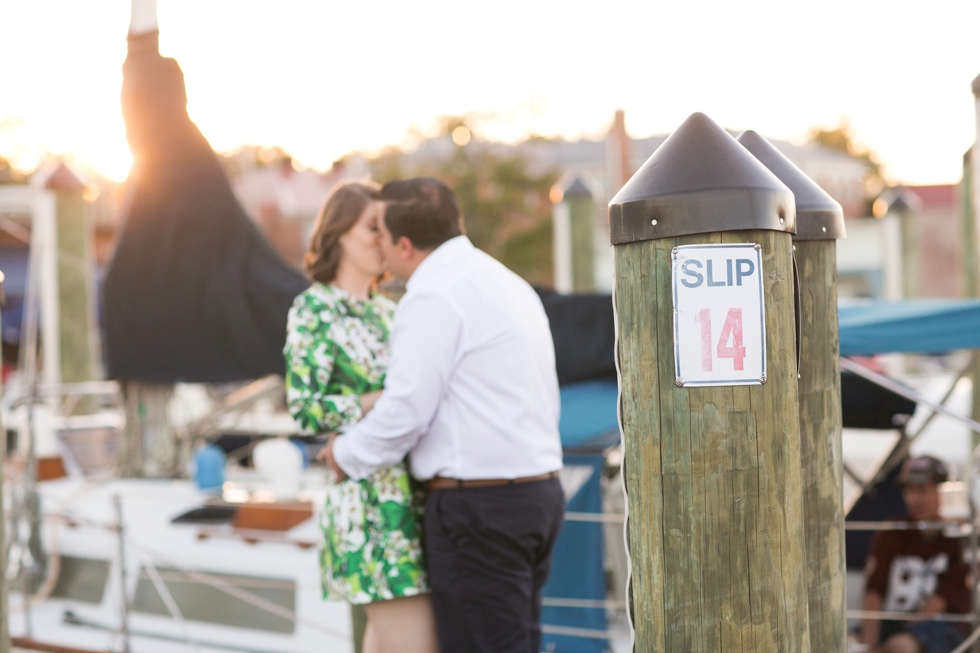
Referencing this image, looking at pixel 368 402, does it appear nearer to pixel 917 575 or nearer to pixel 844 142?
pixel 917 575

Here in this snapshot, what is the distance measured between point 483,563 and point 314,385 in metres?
0.66

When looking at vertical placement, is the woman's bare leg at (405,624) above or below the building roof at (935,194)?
below

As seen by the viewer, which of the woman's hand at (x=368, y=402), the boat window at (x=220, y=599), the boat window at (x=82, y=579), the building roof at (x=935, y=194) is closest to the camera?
the woman's hand at (x=368, y=402)

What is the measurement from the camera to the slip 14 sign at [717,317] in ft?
5.31

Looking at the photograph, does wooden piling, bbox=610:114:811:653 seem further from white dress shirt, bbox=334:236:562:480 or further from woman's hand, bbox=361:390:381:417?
woman's hand, bbox=361:390:381:417

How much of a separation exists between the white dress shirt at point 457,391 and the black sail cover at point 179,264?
251 cm

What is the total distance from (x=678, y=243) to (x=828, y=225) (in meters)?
0.68

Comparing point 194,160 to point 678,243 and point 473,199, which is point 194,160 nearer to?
point 678,243

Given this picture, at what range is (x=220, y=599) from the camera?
4.66m

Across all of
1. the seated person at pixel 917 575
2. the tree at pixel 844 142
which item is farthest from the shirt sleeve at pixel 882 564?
the tree at pixel 844 142

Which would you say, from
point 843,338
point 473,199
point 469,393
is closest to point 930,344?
point 843,338

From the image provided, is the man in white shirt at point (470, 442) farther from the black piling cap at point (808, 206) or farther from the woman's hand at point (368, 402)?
the black piling cap at point (808, 206)

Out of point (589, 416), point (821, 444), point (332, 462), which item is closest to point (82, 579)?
point (589, 416)

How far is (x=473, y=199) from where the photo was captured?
2675 centimetres
